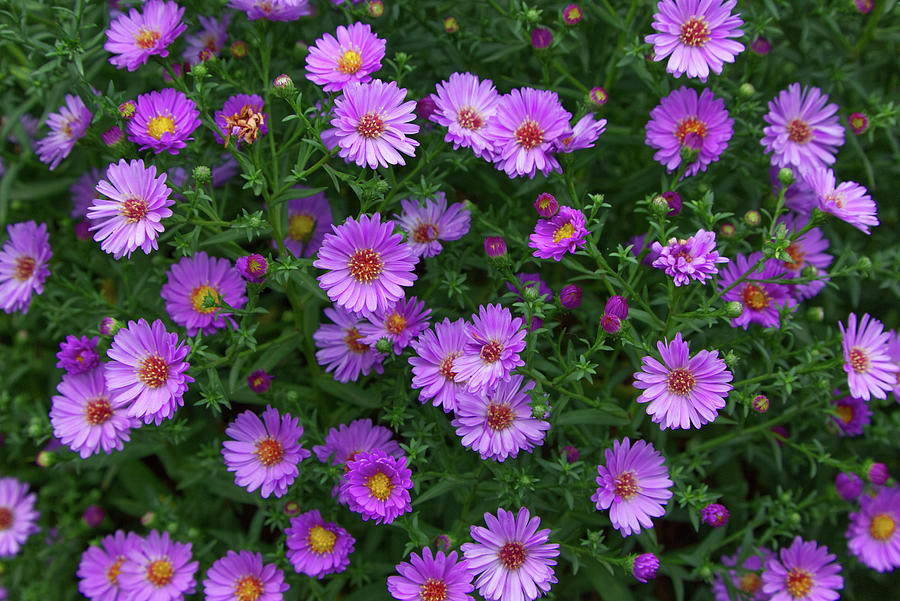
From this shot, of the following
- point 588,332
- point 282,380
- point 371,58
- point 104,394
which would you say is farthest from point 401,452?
point 371,58

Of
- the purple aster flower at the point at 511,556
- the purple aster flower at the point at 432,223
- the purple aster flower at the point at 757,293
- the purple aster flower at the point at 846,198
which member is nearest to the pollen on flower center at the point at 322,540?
the purple aster flower at the point at 511,556

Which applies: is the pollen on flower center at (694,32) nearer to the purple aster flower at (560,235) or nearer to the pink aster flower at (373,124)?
the purple aster flower at (560,235)

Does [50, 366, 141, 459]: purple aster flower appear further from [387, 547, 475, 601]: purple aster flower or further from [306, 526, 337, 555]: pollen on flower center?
[387, 547, 475, 601]: purple aster flower

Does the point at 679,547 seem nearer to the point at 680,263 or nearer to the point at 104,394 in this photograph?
the point at 680,263

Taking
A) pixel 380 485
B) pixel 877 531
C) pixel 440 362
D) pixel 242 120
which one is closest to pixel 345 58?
pixel 242 120

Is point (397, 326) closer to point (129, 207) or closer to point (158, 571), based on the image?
point (129, 207)

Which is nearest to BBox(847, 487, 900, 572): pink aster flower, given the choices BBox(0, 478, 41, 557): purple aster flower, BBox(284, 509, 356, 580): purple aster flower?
BBox(284, 509, 356, 580): purple aster flower

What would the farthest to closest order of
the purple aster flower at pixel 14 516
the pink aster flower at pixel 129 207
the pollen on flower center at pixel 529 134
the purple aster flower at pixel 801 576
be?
the purple aster flower at pixel 14 516 < the purple aster flower at pixel 801 576 < the pollen on flower center at pixel 529 134 < the pink aster flower at pixel 129 207
